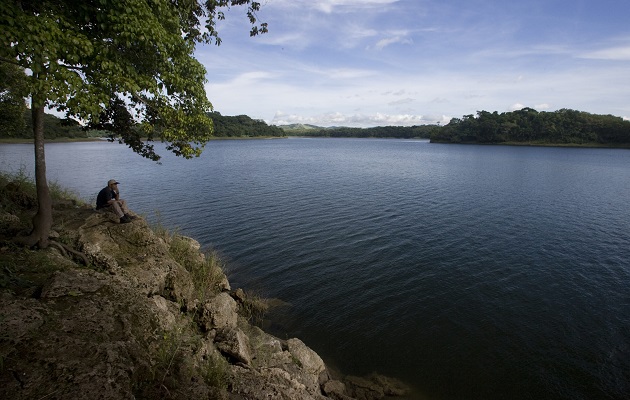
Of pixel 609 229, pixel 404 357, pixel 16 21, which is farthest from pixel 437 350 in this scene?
pixel 609 229

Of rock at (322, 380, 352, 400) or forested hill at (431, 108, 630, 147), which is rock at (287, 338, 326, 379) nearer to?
rock at (322, 380, 352, 400)

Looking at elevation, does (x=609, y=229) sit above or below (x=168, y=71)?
below

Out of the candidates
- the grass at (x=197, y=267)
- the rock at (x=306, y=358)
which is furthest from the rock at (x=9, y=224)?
the rock at (x=306, y=358)

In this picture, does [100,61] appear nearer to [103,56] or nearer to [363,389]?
[103,56]

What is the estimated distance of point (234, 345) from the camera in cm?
864

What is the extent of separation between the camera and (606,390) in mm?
10664

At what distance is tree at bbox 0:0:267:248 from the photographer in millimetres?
6016

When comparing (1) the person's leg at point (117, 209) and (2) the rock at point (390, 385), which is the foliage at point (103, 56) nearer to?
(1) the person's leg at point (117, 209)

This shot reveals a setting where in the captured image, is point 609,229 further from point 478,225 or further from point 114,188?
point 114,188

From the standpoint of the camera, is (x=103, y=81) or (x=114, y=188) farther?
(x=114, y=188)

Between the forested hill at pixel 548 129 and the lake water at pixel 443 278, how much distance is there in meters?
144

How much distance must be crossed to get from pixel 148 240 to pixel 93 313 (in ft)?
17.3

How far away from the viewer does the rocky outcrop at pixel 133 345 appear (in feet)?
16.4

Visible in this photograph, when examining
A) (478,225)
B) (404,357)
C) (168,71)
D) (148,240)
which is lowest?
(404,357)
